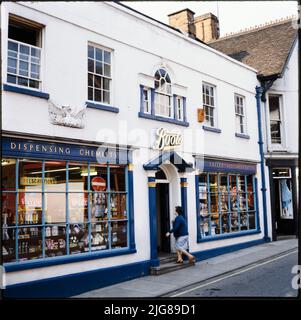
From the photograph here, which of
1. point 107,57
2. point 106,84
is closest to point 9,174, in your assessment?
point 106,84

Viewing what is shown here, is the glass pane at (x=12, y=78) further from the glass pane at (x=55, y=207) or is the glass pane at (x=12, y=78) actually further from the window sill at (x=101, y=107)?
the glass pane at (x=55, y=207)

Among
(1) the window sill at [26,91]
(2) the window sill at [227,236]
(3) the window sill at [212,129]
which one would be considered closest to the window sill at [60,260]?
(2) the window sill at [227,236]

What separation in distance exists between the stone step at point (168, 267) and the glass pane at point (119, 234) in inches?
41.7

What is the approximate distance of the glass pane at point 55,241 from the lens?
747cm

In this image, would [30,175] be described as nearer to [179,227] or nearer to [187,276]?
[179,227]

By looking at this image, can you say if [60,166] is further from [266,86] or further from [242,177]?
[266,86]

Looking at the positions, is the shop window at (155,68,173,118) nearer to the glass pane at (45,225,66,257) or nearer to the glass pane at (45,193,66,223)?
the glass pane at (45,193,66,223)

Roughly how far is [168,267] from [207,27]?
45.3ft

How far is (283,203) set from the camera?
51.8 feet

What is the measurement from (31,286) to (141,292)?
85.3 inches

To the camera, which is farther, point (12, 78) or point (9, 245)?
point (12, 78)

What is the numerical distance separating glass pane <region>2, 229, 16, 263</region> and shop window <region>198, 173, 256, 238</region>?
6053 millimetres

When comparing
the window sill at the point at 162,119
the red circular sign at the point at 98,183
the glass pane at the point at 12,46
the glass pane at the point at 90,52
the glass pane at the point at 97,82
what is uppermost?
the glass pane at the point at 90,52
